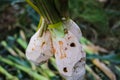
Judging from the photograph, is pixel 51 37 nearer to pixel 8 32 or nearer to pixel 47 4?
pixel 47 4

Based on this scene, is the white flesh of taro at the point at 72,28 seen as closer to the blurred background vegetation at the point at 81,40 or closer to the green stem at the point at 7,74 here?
the blurred background vegetation at the point at 81,40

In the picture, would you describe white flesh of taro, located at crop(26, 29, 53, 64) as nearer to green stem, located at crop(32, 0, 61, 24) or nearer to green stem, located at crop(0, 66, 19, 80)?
green stem, located at crop(32, 0, 61, 24)

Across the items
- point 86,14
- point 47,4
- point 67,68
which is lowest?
point 86,14

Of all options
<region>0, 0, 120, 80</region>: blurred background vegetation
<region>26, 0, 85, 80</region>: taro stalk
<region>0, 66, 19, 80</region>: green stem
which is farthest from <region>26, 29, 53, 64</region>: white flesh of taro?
<region>0, 66, 19, 80</region>: green stem

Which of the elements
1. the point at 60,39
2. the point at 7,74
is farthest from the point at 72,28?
the point at 7,74

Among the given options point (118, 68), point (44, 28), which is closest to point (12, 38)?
point (118, 68)

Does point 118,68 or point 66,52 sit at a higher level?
point 66,52

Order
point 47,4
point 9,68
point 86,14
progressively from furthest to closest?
1. point 86,14
2. point 9,68
3. point 47,4
